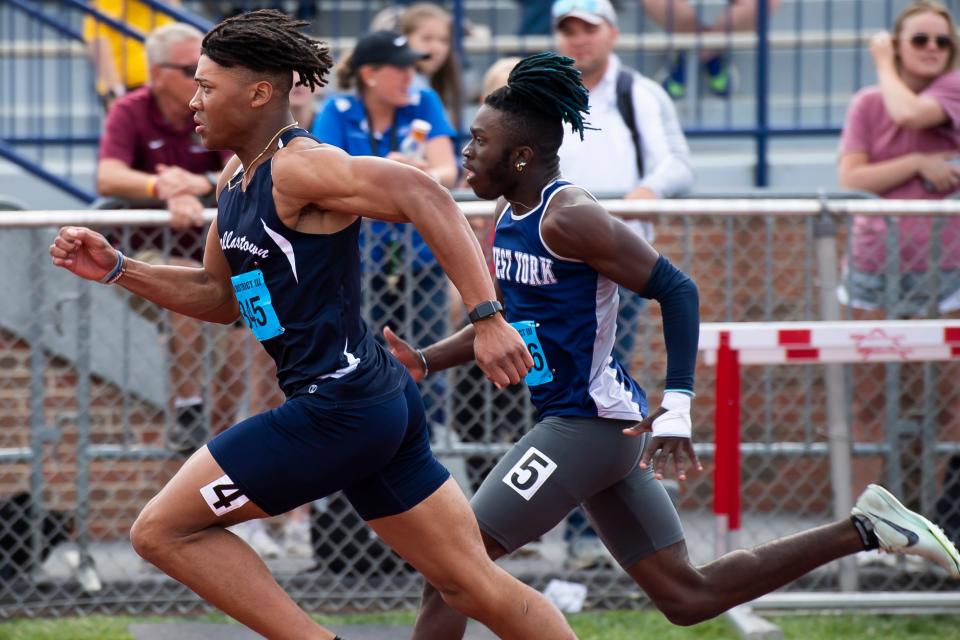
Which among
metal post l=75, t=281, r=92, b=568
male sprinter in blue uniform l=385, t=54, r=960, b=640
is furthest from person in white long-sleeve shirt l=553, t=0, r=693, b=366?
metal post l=75, t=281, r=92, b=568

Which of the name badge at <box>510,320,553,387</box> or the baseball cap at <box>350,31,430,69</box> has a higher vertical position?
the baseball cap at <box>350,31,430,69</box>

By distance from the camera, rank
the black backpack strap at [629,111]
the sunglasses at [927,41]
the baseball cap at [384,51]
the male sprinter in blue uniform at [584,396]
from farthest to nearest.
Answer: the sunglasses at [927,41], the black backpack strap at [629,111], the baseball cap at [384,51], the male sprinter in blue uniform at [584,396]

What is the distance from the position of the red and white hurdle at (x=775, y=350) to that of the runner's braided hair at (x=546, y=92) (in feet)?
4.38

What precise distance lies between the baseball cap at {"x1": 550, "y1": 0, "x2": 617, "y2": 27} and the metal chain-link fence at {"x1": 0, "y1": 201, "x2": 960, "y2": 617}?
3.86 ft

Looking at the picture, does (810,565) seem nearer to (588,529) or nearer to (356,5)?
(588,529)

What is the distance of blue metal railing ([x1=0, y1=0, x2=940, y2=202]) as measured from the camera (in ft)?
26.6

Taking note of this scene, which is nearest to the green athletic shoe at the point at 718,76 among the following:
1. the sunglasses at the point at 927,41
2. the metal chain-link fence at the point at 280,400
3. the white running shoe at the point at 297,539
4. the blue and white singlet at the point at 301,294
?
the sunglasses at the point at 927,41

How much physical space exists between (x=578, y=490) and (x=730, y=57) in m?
4.93

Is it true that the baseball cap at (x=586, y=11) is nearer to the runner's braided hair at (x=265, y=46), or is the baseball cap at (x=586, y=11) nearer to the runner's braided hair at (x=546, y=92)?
the runner's braided hair at (x=546, y=92)

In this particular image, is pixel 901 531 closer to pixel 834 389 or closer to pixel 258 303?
pixel 834 389

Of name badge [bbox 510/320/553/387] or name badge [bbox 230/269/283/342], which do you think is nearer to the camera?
name badge [bbox 230/269/283/342]

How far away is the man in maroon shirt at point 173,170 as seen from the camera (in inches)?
228

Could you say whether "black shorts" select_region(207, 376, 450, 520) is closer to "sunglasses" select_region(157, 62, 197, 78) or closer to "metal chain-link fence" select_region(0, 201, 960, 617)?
"metal chain-link fence" select_region(0, 201, 960, 617)

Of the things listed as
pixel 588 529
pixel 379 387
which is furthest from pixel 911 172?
pixel 379 387
